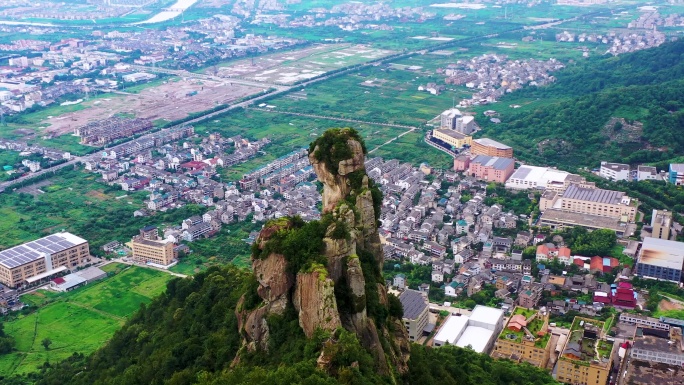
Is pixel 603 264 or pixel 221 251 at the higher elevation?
pixel 603 264

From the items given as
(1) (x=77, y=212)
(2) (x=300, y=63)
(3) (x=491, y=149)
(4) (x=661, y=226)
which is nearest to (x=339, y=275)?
(4) (x=661, y=226)

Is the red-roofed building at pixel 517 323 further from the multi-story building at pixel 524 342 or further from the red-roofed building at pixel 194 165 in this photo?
the red-roofed building at pixel 194 165

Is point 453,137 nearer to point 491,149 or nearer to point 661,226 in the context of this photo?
point 491,149

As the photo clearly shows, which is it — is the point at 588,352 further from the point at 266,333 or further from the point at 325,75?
the point at 325,75

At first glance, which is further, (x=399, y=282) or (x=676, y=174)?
(x=676, y=174)

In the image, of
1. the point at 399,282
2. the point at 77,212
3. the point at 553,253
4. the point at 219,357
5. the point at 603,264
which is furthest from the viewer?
the point at 77,212

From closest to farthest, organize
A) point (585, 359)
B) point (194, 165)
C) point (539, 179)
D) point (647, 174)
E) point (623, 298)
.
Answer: point (585, 359)
point (623, 298)
point (647, 174)
point (539, 179)
point (194, 165)

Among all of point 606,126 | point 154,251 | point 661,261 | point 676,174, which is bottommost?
point 154,251
